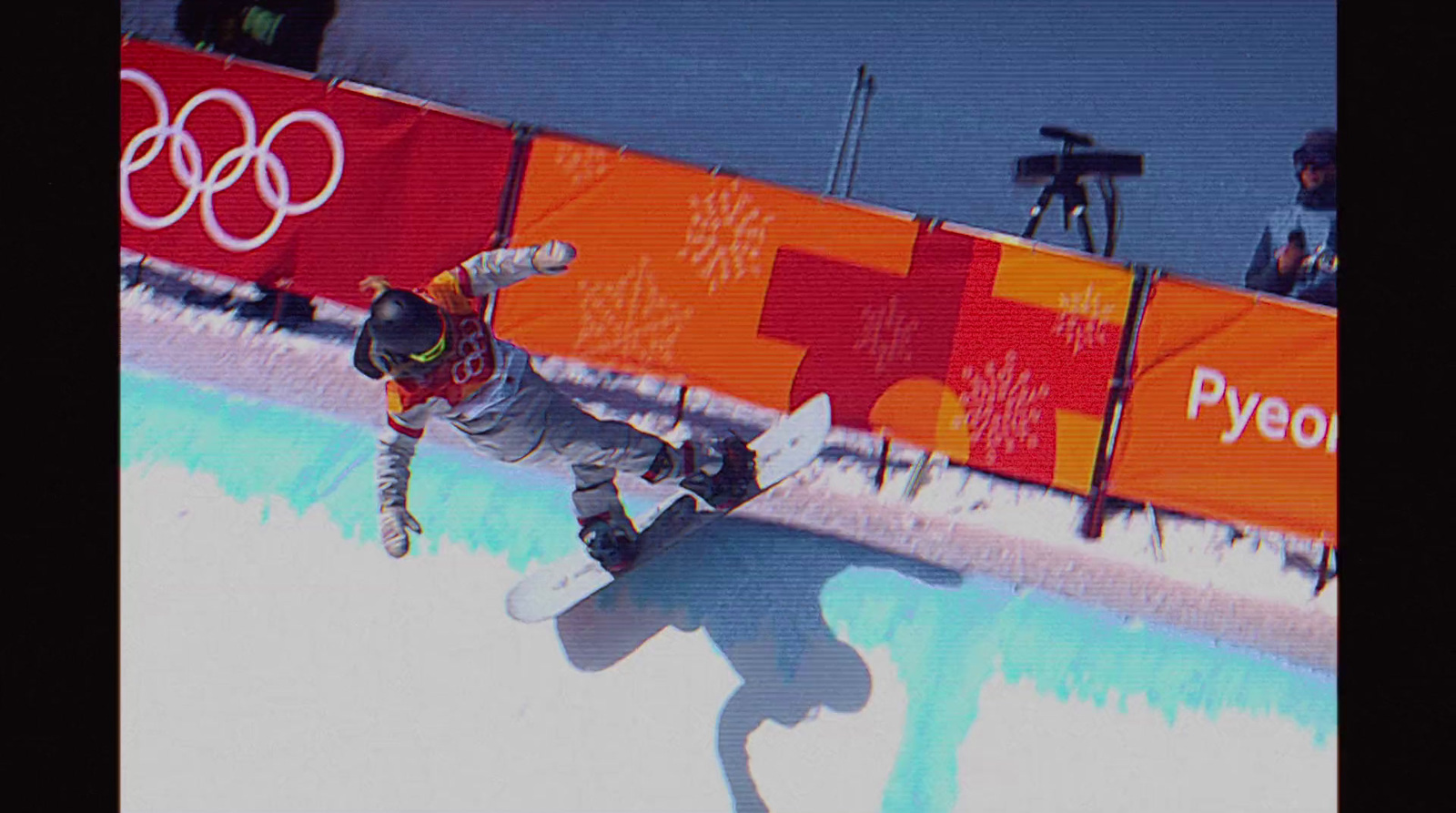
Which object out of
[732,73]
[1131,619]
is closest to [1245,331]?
[1131,619]

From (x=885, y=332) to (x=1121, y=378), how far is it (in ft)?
1.54

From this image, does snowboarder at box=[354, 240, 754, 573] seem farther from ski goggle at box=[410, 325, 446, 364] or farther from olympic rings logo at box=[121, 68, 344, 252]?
olympic rings logo at box=[121, 68, 344, 252]

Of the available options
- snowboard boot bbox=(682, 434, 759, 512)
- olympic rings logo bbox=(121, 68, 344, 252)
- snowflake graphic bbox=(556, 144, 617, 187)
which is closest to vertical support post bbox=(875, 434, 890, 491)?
snowboard boot bbox=(682, 434, 759, 512)

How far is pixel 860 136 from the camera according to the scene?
1941 mm

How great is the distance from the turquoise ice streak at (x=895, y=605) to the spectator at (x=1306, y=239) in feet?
2.33

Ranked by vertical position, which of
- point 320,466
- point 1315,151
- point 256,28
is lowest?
point 320,466

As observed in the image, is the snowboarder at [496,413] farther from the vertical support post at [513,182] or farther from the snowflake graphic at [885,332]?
the snowflake graphic at [885,332]

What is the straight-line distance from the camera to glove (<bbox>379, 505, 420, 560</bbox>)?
6.02 ft

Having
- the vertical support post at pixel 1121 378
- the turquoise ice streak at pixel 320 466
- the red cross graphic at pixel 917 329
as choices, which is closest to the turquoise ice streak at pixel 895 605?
the turquoise ice streak at pixel 320 466

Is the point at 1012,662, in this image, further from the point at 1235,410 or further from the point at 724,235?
the point at 724,235

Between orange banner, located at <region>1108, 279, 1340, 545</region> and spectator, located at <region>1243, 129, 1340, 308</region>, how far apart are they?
0.04 m

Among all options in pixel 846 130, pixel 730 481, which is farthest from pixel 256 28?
pixel 730 481

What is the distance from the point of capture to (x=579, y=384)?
6.30ft

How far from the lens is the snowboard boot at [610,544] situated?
1869mm
